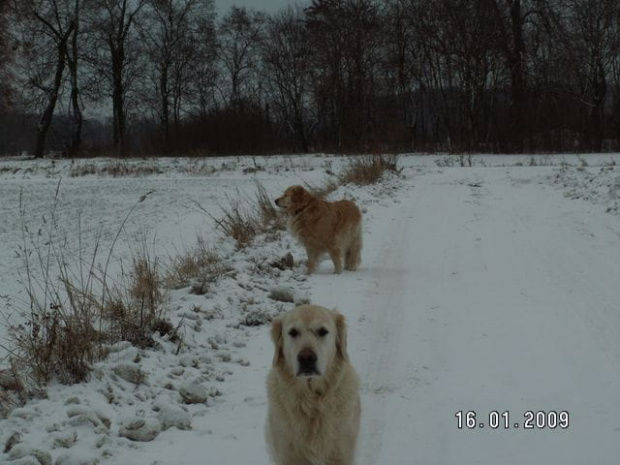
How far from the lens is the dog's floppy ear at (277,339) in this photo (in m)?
3.62

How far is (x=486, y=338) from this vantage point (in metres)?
5.64

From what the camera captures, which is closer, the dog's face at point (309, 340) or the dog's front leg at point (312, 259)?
the dog's face at point (309, 340)

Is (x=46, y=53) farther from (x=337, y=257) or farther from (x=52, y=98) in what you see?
(x=337, y=257)

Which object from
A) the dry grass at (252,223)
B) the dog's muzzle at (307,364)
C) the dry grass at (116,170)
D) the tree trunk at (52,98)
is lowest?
the dog's muzzle at (307,364)

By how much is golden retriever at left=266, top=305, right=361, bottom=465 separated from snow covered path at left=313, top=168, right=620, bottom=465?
0.44 metres

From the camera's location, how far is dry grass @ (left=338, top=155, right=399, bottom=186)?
1775 cm

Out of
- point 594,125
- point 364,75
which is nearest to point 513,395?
point 594,125

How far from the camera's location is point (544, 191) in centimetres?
1658

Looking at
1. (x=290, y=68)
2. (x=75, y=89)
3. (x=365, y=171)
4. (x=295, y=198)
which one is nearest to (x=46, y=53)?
(x=75, y=89)

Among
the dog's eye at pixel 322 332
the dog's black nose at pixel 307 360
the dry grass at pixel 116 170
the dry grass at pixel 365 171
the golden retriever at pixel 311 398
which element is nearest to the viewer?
the dog's black nose at pixel 307 360

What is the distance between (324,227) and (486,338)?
357cm

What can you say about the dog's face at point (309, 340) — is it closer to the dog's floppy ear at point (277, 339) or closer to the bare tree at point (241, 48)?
the dog's floppy ear at point (277, 339)

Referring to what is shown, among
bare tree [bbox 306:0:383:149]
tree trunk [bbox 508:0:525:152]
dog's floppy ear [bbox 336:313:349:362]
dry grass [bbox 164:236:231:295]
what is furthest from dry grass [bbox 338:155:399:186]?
bare tree [bbox 306:0:383:149]

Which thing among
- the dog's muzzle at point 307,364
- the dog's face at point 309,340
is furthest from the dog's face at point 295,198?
the dog's muzzle at point 307,364
